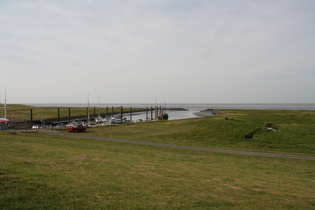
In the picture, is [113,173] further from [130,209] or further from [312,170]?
[312,170]

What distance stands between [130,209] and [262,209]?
15.7 ft

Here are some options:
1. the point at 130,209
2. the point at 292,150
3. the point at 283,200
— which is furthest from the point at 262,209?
the point at 292,150

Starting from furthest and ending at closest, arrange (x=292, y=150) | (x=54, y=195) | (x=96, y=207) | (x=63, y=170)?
(x=292, y=150)
(x=63, y=170)
(x=54, y=195)
(x=96, y=207)

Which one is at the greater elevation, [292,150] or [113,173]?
[113,173]

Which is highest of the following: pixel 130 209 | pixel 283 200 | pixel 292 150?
pixel 130 209

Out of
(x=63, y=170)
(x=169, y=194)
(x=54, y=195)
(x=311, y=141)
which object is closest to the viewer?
(x=54, y=195)

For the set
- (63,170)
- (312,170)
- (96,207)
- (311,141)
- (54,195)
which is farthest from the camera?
(311,141)

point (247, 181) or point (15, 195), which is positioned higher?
point (15, 195)

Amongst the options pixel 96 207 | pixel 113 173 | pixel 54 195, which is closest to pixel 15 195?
pixel 54 195

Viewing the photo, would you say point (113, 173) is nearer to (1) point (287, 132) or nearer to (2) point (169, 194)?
(2) point (169, 194)

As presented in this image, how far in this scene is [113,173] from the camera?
12.5m

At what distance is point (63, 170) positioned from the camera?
12.1 meters

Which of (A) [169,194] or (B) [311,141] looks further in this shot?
(B) [311,141]

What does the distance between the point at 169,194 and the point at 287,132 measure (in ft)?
127
